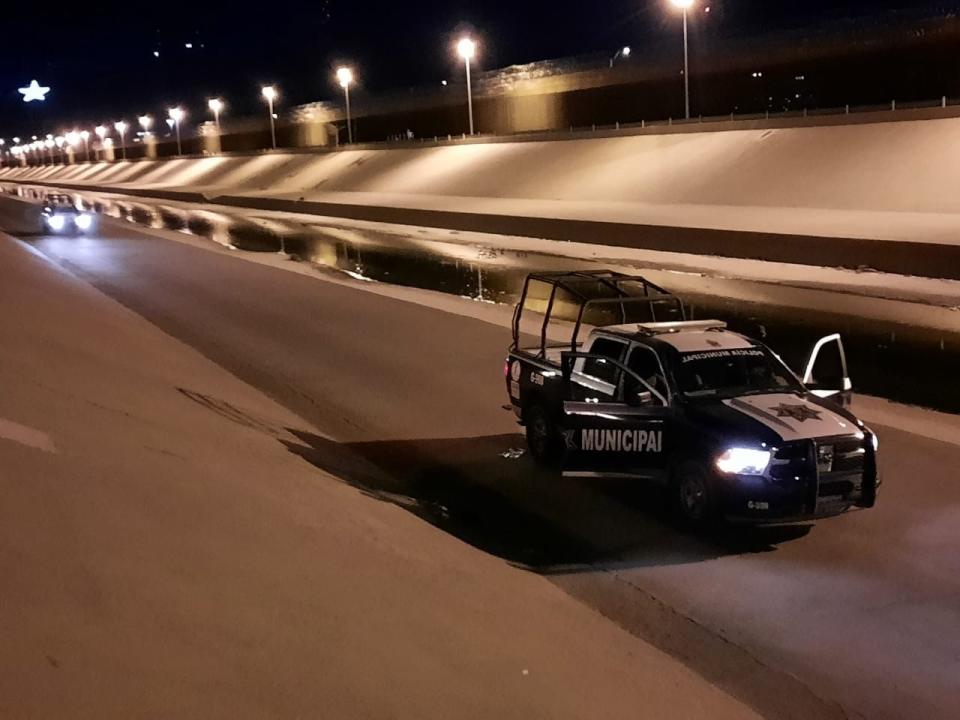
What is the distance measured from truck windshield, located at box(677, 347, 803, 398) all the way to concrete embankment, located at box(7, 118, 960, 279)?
17283 millimetres

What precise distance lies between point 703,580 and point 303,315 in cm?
1567

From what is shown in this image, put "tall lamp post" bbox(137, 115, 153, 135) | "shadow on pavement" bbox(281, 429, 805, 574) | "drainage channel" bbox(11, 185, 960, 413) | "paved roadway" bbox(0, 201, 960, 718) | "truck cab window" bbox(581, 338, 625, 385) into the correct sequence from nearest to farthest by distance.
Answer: "paved roadway" bbox(0, 201, 960, 718)
"shadow on pavement" bbox(281, 429, 805, 574)
"truck cab window" bbox(581, 338, 625, 385)
"drainage channel" bbox(11, 185, 960, 413)
"tall lamp post" bbox(137, 115, 153, 135)

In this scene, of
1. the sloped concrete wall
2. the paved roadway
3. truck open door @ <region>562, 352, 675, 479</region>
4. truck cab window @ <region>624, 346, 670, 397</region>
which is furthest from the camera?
the sloped concrete wall

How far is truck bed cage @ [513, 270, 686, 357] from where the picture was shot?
11.5 meters

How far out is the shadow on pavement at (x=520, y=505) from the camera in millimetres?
8875

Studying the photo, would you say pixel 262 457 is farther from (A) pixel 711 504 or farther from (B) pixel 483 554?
(A) pixel 711 504

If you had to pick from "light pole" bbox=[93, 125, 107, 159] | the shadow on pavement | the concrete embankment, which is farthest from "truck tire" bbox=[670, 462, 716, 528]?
"light pole" bbox=[93, 125, 107, 159]

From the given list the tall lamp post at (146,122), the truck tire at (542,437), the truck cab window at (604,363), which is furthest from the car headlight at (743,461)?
the tall lamp post at (146,122)

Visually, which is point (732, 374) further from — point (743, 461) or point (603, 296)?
point (603, 296)

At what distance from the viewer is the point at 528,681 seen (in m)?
5.44

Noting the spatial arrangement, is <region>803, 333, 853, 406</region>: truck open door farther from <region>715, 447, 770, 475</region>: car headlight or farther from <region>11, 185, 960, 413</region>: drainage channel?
<region>715, 447, 770, 475</region>: car headlight

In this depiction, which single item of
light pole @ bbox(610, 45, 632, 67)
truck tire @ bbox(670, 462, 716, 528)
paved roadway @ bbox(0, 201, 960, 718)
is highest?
light pole @ bbox(610, 45, 632, 67)

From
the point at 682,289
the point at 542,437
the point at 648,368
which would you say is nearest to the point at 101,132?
the point at 682,289

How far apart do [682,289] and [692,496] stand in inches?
680
